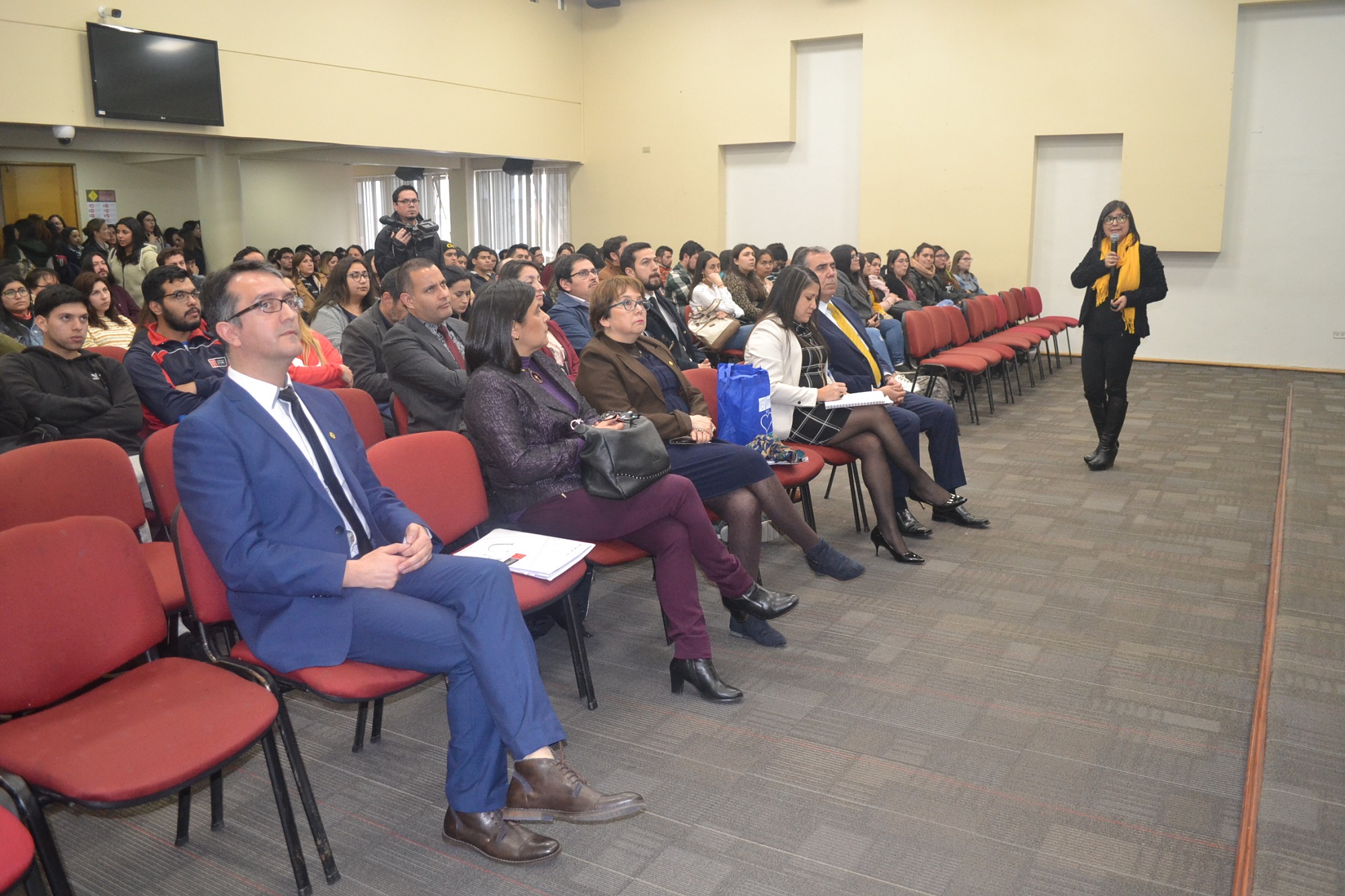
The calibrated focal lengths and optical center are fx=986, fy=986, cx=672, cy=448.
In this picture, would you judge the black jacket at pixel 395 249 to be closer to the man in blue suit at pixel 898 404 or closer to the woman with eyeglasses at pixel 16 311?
the woman with eyeglasses at pixel 16 311

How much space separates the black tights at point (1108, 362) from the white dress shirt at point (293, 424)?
14.9 ft

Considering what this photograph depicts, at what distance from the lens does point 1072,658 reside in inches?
128

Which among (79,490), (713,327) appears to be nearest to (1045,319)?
(713,327)

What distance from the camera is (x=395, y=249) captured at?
6.15 metres

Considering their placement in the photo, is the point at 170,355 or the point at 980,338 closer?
the point at 170,355

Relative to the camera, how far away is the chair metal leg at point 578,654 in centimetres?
284

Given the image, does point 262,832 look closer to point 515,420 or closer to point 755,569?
point 515,420

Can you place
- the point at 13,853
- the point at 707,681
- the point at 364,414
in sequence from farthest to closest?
the point at 364,414 → the point at 707,681 → the point at 13,853

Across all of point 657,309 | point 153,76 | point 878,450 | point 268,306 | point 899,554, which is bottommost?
point 899,554

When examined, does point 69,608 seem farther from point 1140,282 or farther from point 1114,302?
point 1140,282

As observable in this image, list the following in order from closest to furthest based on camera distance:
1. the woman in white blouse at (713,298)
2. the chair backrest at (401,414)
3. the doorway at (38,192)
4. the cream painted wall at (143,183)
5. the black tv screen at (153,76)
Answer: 1. the chair backrest at (401,414)
2. the woman in white blouse at (713,298)
3. the black tv screen at (153,76)
4. the doorway at (38,192)
5. the cream painted wall at (143,183)

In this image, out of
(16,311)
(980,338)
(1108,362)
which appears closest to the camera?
Result: (16,311)

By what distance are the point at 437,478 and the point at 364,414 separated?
967 millimetres

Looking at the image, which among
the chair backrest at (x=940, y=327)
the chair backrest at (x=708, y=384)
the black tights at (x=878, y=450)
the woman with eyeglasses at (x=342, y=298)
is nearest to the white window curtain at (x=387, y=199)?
the chair backrest at (x=940, y=327)
